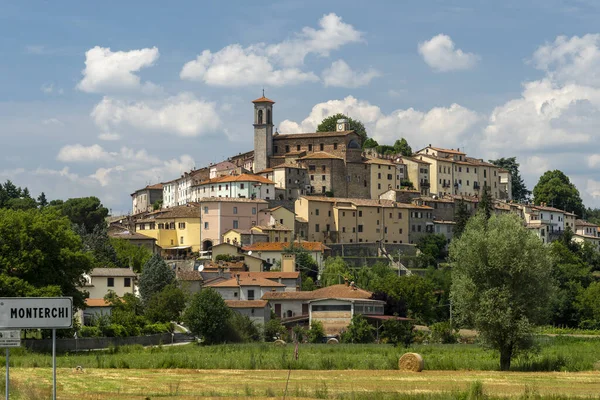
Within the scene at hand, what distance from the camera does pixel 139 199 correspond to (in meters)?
A: 159

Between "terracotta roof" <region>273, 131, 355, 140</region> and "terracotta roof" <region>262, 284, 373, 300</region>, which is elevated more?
"terracotta roof" <region>273, 131, 355, 140</region>

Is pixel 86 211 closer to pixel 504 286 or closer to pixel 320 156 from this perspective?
pixel 320 156

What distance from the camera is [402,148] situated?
527 ft

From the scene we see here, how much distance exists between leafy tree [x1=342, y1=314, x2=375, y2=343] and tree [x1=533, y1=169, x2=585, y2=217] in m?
96.9

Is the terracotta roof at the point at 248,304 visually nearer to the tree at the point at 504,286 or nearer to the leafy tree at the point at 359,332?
the leafy tree at the point at 359,332

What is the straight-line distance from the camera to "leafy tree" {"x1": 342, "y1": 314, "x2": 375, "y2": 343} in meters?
69.6

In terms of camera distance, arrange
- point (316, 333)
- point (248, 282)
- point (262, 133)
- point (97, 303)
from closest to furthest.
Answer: point (97, 303)
point (316, 333)
point (248, 282)
point (262, 133)

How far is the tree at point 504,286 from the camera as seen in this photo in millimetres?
41562

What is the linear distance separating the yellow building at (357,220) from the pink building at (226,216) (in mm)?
A: 5678

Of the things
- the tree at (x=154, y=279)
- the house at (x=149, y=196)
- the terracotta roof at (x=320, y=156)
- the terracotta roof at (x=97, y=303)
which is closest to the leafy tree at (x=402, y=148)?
the terracotta roof at (x=320, y=156)

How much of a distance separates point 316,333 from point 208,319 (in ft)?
31.4

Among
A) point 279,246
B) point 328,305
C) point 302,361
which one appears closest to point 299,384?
point 302,361

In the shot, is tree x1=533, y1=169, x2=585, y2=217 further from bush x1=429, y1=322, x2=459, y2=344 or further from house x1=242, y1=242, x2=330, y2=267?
bush x1=429, y1=322, x2=459, y2=344

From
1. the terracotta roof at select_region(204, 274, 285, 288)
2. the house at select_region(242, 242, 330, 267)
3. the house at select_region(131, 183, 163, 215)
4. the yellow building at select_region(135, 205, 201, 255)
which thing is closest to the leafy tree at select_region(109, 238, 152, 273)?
the yellow building at select_region(135, 205, 201, 255)
